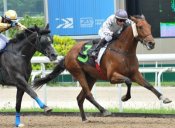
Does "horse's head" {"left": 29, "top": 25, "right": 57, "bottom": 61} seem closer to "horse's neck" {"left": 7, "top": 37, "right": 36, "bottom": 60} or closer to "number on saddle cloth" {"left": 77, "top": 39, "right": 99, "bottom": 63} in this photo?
"horse's neck" {"left": 7, "top": 37, "right": 36, "bottom": 60}

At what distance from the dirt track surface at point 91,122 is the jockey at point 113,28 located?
1.09 metres

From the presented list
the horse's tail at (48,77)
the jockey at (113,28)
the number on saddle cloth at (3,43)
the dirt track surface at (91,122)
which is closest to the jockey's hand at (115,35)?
the jockey at (113,28)

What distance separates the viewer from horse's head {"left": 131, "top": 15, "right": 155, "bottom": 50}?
33.0ft

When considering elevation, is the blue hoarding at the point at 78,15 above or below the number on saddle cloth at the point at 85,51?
below

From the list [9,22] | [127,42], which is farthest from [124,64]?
[9,22]

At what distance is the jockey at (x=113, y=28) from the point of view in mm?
10594

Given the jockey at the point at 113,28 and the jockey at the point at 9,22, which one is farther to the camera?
the jockey at the point at 9,22

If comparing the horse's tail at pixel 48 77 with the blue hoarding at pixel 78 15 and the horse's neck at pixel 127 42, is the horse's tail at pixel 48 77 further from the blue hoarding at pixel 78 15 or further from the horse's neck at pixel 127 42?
the blue hoarding at pixel 78 15

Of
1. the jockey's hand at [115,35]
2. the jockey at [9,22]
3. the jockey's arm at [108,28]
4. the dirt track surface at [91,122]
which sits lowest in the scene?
the dirt track surface at [91,122]

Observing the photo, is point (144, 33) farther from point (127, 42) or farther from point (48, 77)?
point (48, 77)

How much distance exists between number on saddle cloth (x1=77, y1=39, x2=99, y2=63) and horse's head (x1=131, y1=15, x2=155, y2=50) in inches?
38.8

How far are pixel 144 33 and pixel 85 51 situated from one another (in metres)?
1.26

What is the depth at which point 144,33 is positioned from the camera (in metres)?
10.2

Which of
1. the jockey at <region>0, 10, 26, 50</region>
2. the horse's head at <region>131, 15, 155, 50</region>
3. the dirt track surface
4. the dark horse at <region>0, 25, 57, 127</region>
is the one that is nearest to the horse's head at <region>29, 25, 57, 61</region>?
the dark horse at <region>0, 25, 57, 127</region>
